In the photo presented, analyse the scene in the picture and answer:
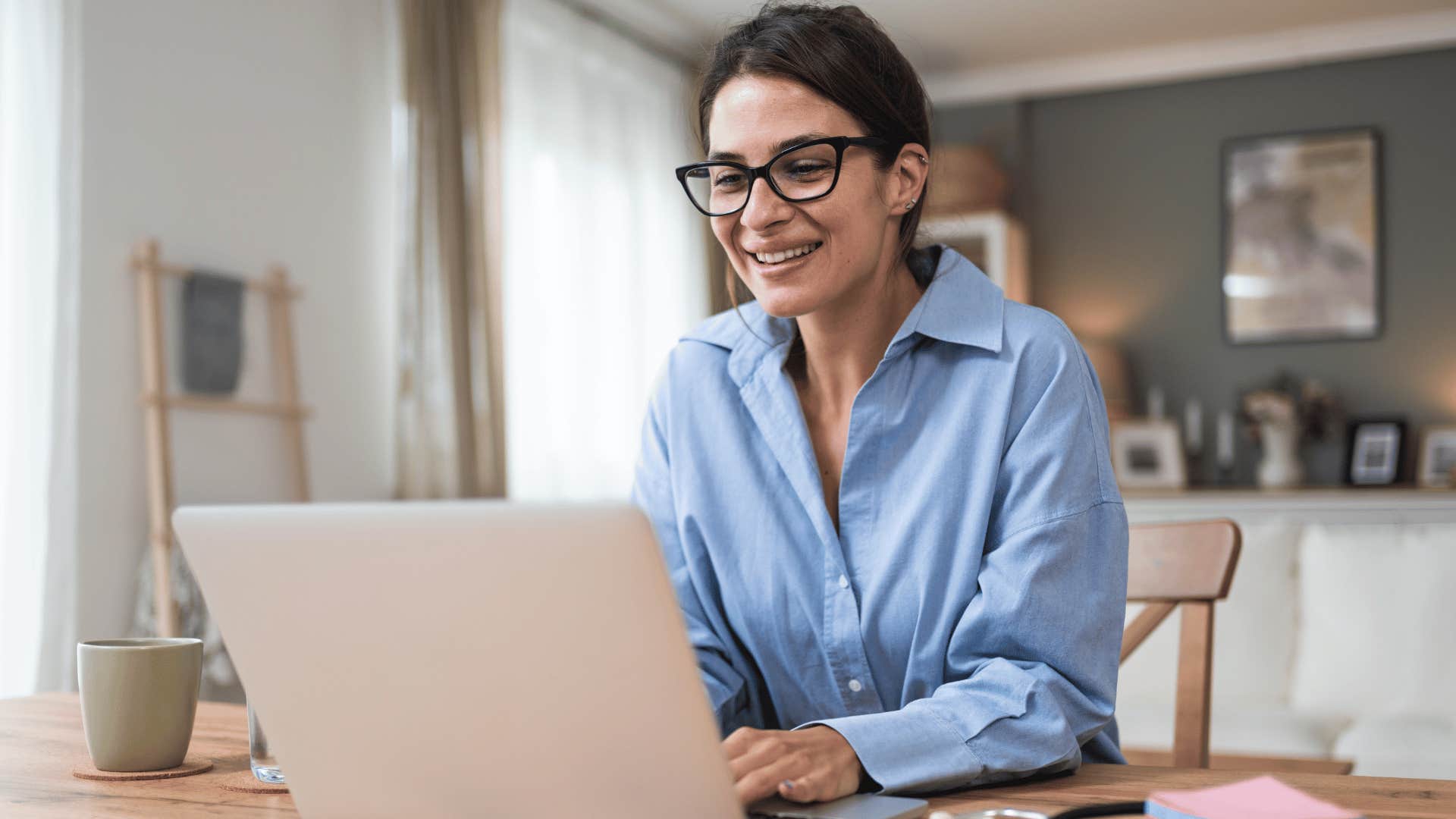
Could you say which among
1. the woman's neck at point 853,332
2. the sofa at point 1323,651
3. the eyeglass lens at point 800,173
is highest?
the eyeglass lens at point 800,173

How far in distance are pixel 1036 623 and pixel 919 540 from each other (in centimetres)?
14

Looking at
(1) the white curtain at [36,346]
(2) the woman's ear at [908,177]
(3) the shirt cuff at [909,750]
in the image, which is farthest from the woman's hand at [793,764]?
(1) the white curtain at [36,346]

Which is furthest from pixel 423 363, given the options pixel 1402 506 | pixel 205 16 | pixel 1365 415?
pixel 1365 415

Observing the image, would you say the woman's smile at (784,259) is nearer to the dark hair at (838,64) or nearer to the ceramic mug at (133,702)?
the dark hair at (838,64)

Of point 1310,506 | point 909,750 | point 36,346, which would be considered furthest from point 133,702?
point 1310,506

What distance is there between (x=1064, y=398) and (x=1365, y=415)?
461 cm

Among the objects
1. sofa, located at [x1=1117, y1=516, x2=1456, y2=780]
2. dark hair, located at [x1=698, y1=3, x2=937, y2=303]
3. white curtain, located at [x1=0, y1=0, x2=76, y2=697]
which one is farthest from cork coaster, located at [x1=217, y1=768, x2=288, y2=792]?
sofa, located at [x1=1117, y1=516, x2=1456, y2=780]

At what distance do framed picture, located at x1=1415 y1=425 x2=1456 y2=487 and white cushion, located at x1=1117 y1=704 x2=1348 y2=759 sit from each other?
2244mm

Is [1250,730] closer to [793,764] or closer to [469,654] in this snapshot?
[793,764]

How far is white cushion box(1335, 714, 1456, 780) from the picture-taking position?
264 centimetres

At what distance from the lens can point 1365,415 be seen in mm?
5094

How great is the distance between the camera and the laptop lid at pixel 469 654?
2.04ft

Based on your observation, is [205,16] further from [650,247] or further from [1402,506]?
[1402,506]

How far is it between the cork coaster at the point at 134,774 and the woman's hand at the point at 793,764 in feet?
1.44
